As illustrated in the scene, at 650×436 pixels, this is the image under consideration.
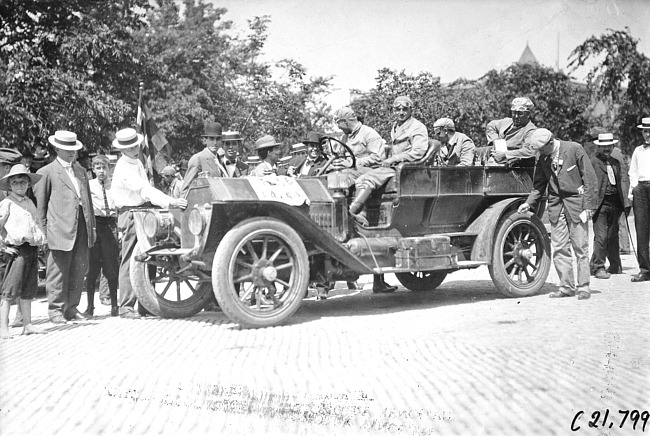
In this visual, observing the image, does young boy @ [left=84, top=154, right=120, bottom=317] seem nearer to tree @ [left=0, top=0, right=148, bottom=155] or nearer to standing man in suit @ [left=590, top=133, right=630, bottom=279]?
tree @ [left=0, top=0, right=148, bottom=155]

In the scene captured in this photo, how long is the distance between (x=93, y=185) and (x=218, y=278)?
341 cm

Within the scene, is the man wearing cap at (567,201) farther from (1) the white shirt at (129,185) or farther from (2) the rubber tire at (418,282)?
(1) the white shirt at (129,185)

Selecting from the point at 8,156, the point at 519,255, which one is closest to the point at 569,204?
the point at 519,255

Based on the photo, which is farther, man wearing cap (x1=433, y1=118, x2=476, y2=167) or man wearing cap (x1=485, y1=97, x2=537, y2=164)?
man wearing cap (x1=433, y1=118, x2=476, y2=167)

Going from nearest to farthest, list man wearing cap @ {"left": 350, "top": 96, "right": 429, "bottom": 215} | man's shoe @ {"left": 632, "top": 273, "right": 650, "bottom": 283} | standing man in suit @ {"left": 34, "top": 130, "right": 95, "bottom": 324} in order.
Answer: standing man in suit @ {"left": 34, "top": 130, "right": 95, "bottom": 324} < man wearing cap @ {"left": 350, "top": 96, "right": 429, "bottom": 215} < man's shoe @ {"left": 632, "top": 273, "right": 650, "bottom": 283}

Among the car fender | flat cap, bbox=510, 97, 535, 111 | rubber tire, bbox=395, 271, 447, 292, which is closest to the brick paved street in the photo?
the car fender

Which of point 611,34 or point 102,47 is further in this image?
point 611,34

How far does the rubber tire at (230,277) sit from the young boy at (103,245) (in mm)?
2439

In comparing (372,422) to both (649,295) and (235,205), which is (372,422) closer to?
(235,205)

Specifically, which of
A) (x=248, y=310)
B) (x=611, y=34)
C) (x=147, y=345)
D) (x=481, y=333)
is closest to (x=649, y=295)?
(x=481, y=333)

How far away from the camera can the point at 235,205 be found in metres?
6.97

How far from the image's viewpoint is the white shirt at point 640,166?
33.0ft

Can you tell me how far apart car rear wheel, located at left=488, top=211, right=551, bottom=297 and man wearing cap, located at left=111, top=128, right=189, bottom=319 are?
382 cm

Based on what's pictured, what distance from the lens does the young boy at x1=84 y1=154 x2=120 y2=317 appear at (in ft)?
28.6
